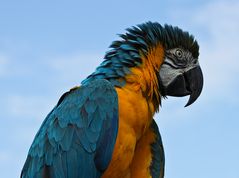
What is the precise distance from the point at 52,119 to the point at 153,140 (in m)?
0.95

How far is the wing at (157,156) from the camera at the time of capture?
19.6 feet

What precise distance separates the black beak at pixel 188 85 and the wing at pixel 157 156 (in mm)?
367

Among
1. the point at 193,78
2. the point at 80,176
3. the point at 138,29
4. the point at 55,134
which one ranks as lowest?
the point at 80,176

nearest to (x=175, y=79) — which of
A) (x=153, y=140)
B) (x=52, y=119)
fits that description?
(x=153, y=140)

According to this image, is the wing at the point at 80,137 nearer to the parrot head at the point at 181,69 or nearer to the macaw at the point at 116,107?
the macaw at the point at 116,107

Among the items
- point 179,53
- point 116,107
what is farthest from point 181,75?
point 116,107

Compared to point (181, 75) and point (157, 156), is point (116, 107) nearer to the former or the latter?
point (181, 75)

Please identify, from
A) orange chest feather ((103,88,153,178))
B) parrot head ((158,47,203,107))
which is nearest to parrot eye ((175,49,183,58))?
parrot head ((158,47,203,107))

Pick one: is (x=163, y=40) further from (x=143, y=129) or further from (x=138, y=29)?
(x=143, y=129)

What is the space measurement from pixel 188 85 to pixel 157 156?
686 millimetres

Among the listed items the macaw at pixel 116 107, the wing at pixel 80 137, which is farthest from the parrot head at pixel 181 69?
the wing at pixel 80 137

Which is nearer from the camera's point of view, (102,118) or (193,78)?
(102,118)

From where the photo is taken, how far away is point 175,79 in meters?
5.72

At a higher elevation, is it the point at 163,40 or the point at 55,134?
the point at 163,40
